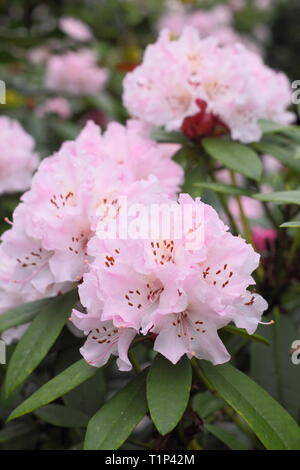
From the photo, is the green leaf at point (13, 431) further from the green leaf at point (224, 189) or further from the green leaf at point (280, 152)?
the green leaf at point (280, 152)

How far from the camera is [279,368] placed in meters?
1.20

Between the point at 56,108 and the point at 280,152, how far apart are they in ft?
6.16

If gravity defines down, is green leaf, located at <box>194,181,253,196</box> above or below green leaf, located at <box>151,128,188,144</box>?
below

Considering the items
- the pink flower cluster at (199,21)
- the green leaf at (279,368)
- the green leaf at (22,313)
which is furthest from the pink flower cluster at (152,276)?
the pink flower cluster at (199,21)

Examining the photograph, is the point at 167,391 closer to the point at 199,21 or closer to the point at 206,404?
the point at 206,404

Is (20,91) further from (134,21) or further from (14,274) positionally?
(134,21)

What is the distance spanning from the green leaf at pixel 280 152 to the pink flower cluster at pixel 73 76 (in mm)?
1773

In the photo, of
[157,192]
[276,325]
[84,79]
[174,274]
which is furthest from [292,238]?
[84,79]

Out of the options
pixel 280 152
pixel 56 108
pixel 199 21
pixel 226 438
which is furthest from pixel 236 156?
pixel 199 21

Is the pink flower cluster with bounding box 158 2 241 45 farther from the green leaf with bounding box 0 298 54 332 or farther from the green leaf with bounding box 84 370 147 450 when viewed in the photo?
the green leaf with bounding box 84 370 147 450

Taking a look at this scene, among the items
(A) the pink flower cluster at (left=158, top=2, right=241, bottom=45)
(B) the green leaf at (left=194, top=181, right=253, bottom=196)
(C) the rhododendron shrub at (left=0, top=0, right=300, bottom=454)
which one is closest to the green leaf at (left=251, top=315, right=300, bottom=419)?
(C) the rhododendron shrub at (left=0, top=0, right=300, bottom=454)

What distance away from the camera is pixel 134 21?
4.61 meters

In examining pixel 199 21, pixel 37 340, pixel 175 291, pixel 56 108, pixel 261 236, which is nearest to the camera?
pixel 175 291

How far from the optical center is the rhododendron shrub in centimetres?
85
